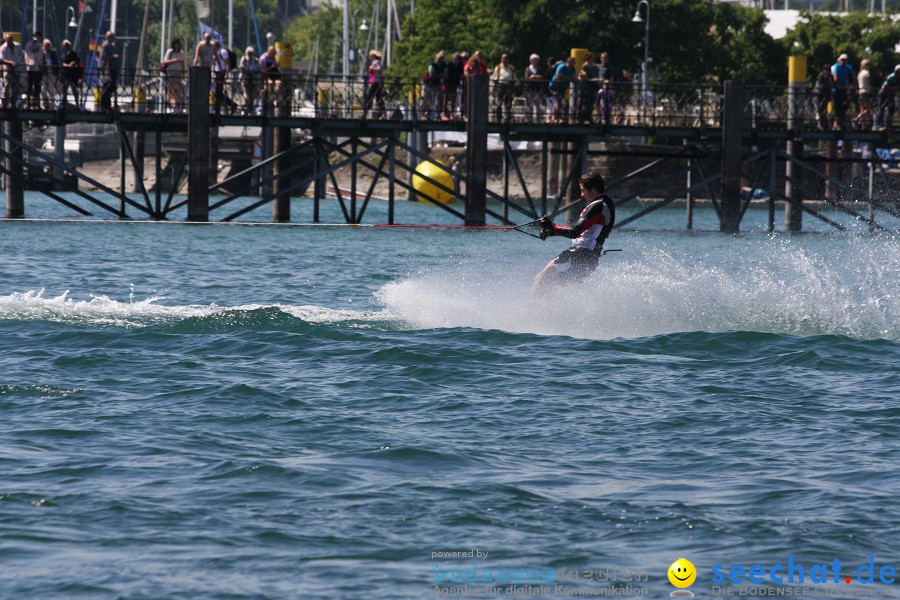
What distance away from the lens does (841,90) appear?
3153 cm

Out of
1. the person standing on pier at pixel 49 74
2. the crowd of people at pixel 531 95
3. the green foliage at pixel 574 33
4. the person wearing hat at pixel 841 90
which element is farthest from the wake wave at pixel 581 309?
the green foliage at pixel 574 33

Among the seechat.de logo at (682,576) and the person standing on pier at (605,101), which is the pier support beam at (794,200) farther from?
the seechat.de logo at (682,576)

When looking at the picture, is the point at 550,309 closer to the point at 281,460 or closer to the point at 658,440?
the point at 658,440

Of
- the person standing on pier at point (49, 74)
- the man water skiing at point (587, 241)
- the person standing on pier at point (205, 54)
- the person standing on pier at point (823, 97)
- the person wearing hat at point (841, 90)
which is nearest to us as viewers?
the man water skiing at point (587, 241)

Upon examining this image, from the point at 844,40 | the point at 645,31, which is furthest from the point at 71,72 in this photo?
the point at 844,40

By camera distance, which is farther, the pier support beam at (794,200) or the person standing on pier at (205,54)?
the pier support beam at (794,200)

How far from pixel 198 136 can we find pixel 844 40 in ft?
171

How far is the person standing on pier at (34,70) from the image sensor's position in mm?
29344

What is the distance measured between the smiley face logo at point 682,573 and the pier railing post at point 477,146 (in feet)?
75.1

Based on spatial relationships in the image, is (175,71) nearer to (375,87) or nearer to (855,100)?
(375,87)

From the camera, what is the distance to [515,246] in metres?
28.5

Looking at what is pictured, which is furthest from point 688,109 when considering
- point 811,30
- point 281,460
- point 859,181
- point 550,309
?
point 811,30

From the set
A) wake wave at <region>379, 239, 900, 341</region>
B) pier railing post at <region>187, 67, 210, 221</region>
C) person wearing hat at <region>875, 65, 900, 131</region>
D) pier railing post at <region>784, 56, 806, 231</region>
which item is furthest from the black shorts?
person wearing hat at <region>875, 65, 900, 131</region>

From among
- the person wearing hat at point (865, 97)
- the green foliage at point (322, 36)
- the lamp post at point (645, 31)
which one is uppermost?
the green foliage at point (322, 36)
